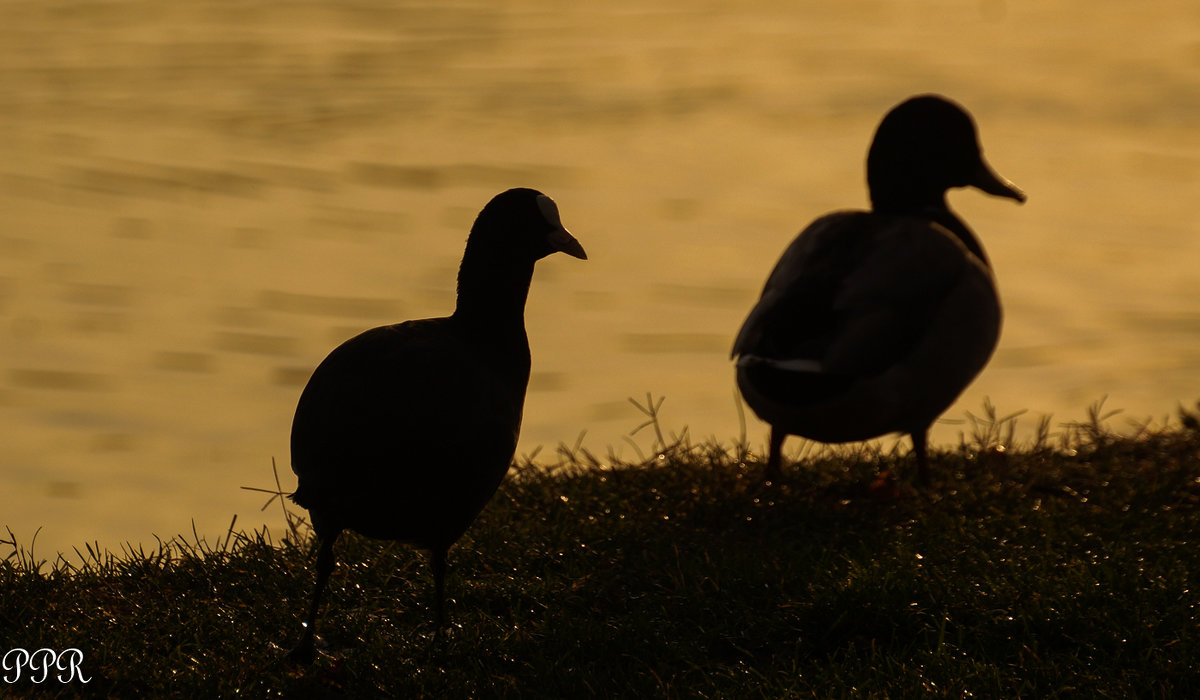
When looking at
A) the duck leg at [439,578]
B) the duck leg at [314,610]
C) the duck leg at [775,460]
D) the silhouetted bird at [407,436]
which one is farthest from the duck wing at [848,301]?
the duck leg at [314,610]

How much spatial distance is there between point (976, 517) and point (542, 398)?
179 inches

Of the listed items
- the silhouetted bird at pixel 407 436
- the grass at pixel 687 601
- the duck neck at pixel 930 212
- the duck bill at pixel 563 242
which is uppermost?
the duck neck at pixel 930 212

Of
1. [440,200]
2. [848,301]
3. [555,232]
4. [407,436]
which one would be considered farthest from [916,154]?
[440,200]

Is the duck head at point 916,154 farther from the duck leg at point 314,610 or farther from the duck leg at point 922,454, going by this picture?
the duck leg at point 314,610

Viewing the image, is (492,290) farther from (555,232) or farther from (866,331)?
(866,331)

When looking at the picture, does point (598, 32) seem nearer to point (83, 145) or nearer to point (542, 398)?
point (83, 145)

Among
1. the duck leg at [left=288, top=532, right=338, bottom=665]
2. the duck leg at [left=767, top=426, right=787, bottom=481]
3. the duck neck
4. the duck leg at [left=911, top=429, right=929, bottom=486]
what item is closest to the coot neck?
the duck leg at [left=288, top=532, right=338, bottom=665]

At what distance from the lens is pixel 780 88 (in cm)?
2097

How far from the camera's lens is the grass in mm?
5434

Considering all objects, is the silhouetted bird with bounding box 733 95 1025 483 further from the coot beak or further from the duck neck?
the coot beak

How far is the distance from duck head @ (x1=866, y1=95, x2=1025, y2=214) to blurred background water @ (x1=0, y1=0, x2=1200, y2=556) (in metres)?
1.84

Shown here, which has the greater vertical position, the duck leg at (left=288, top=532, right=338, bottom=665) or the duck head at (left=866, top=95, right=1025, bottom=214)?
the duck head at (left=866, top=95, right=1025, bottom=214)

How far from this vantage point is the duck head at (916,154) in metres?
8.36

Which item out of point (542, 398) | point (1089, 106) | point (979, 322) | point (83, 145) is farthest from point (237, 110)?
point (979, 322)
